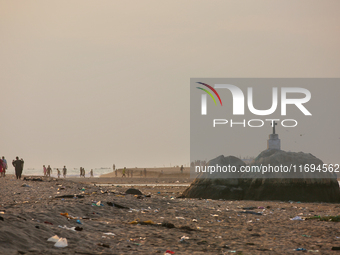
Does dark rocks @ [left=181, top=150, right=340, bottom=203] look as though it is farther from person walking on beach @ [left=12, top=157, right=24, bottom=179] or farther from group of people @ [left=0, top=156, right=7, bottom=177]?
group of people @ [left=0, top=156, right=7, bottom=177]

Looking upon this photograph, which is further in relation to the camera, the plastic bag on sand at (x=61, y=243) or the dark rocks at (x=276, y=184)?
the dark rocks at (x=276, y=184)

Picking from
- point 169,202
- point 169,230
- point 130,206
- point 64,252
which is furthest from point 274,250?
point 169,202

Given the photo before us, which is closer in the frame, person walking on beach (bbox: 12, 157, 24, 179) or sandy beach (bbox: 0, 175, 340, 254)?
sandy beach (bbox: 0, 175, 340, 254)

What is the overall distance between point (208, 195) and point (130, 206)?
29.0ft

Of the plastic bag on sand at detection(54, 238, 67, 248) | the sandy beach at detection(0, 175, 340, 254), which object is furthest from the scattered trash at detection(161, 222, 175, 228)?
the plastic bag on sand at detection(54, 238, 67, 248)

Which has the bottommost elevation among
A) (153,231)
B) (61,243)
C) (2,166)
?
(153,231)

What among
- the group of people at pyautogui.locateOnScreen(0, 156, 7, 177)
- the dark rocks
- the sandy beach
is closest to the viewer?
the sandy beach

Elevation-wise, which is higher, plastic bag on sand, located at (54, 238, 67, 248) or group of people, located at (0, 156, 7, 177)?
group of people, located at (0, 156, 7, 177)

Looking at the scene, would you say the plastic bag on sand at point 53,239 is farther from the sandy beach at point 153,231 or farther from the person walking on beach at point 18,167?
the person walking on beach at point 18,167

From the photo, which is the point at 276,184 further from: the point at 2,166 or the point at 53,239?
the point at 2,166

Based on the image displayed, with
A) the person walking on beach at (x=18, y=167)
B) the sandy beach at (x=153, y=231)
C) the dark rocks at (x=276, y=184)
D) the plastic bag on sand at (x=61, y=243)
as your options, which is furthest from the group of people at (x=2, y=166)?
the plastic bag on sand at (x=61, y=243)

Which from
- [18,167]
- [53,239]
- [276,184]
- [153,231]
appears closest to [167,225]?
[153,231]

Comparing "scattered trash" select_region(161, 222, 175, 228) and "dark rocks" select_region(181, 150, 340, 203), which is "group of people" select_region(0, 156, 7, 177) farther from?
"scattered trash" select_region(161, 222, 175, 228)

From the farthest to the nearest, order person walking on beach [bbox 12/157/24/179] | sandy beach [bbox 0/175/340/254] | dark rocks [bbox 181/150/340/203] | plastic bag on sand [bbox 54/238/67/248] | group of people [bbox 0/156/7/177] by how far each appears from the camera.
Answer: group of people [bbox 0/156/7/177] → person walking on beach [bbox 12/157/24/179] → dark rocks [bbox 181/150/340/203] → sandy beach [bbox 0/175/340/254] → plastic bag on sand [bbox 54/238/67/248]
